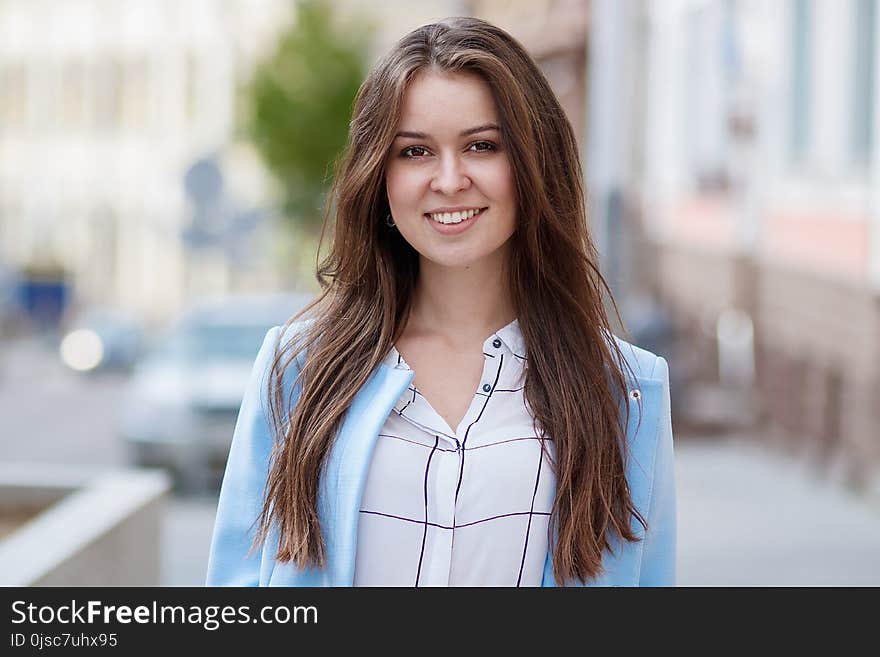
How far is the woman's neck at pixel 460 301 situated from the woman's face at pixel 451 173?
80 mm

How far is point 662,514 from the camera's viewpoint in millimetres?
2381

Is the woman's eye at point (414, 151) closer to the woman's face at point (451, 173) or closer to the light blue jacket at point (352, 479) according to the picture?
the woman's face at point (451, 173)

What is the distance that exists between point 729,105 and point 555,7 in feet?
48.1

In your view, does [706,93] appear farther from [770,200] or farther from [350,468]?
[350,468]

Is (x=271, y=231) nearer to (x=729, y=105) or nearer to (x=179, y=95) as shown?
(x=179, y=95)

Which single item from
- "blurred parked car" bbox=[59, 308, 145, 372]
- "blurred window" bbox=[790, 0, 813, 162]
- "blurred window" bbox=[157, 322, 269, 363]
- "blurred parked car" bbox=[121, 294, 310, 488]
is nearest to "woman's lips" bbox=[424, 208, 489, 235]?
"blurred parked car" bbox=[121, 294, 310, 488]

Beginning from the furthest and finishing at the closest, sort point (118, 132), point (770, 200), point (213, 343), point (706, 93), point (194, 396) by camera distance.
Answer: point (118, 132) < point (706, 93) < point (770, 200) < point (213, 343) < point (194, 396)

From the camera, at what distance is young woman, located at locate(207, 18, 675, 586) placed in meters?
2.24

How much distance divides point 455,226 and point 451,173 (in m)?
0.10

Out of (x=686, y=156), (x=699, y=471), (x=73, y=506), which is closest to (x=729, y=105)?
(x=686, y=156)


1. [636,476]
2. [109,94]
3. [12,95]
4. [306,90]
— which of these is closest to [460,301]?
[636,476]

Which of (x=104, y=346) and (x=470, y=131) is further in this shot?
(x=104, y=346)

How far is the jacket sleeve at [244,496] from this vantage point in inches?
92.5

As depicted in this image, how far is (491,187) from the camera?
2.26m
